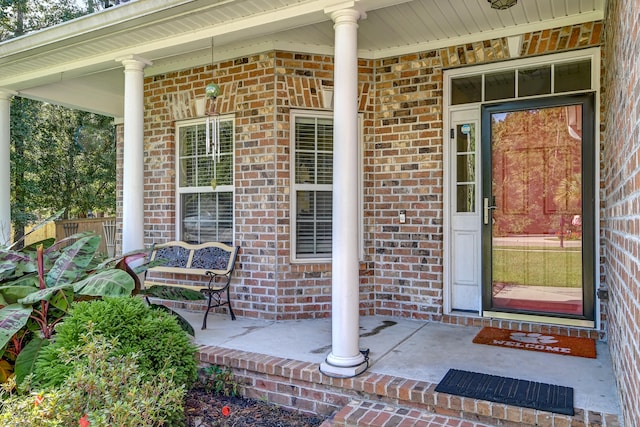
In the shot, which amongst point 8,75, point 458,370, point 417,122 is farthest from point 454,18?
point 8,75

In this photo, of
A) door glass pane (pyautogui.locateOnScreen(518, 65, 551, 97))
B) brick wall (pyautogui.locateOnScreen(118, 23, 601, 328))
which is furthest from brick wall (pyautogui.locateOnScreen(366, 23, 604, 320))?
door glass pane (pyautogui.locateOnScreen(518, 65, 551, 97))

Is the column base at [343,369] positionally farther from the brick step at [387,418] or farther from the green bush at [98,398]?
the green bush at [98,398]

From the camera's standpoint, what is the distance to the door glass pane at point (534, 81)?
4.07 meters

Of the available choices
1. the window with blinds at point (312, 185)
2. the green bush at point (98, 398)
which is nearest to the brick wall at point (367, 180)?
the window with blinds at point (312, 185)

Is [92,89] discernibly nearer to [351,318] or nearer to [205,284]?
[205,284]

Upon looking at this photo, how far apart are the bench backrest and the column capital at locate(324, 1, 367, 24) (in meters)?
2.55

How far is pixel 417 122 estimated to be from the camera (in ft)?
14.9

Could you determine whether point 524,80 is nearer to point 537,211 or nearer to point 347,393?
point 537,211

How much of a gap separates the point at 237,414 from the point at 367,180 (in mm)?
2634

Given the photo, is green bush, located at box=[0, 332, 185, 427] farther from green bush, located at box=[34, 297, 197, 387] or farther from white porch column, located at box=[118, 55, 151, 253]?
white porch column, located at box=[118, 55, 151, 253]

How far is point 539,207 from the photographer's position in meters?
4.12

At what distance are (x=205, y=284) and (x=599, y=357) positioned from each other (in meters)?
3.66

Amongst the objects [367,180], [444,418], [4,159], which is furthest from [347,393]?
[4,159]

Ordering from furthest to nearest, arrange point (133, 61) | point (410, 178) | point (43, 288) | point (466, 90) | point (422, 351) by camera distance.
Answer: point (410, 178)
point (466, 90)
point (133, 61)
point (422, 351)
point (43, 288)
